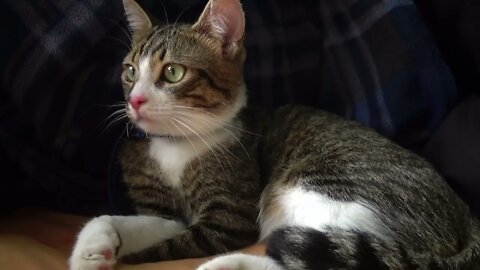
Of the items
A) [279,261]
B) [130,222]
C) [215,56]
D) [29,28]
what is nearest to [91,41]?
[29,28]

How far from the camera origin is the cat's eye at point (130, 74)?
54.4 inches

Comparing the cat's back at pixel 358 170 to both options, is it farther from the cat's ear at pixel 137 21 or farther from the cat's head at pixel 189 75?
the cat's ear at pixel 137 21

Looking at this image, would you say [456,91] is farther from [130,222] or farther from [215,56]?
[130,222]

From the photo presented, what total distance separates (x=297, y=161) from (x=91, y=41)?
58cm

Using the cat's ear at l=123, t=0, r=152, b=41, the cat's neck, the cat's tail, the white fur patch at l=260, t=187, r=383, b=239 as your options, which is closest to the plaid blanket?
the cat's ear at l=123, t=0, r=152, b=41

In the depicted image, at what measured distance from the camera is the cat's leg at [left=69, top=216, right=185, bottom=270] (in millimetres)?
1180

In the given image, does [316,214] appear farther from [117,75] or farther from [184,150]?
[117,75]

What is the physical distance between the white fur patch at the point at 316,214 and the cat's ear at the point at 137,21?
0.52 m

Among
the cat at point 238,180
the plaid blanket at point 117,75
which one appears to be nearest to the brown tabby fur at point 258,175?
the cat at point 238,180

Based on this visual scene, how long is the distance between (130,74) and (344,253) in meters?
0.65

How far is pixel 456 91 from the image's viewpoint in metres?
1.53

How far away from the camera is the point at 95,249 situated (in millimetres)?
1188

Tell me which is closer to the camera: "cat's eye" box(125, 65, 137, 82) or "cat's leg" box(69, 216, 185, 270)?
"cat's leg" box(69, 216, 185, 270)

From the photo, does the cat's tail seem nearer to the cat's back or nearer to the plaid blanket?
the cat's back
